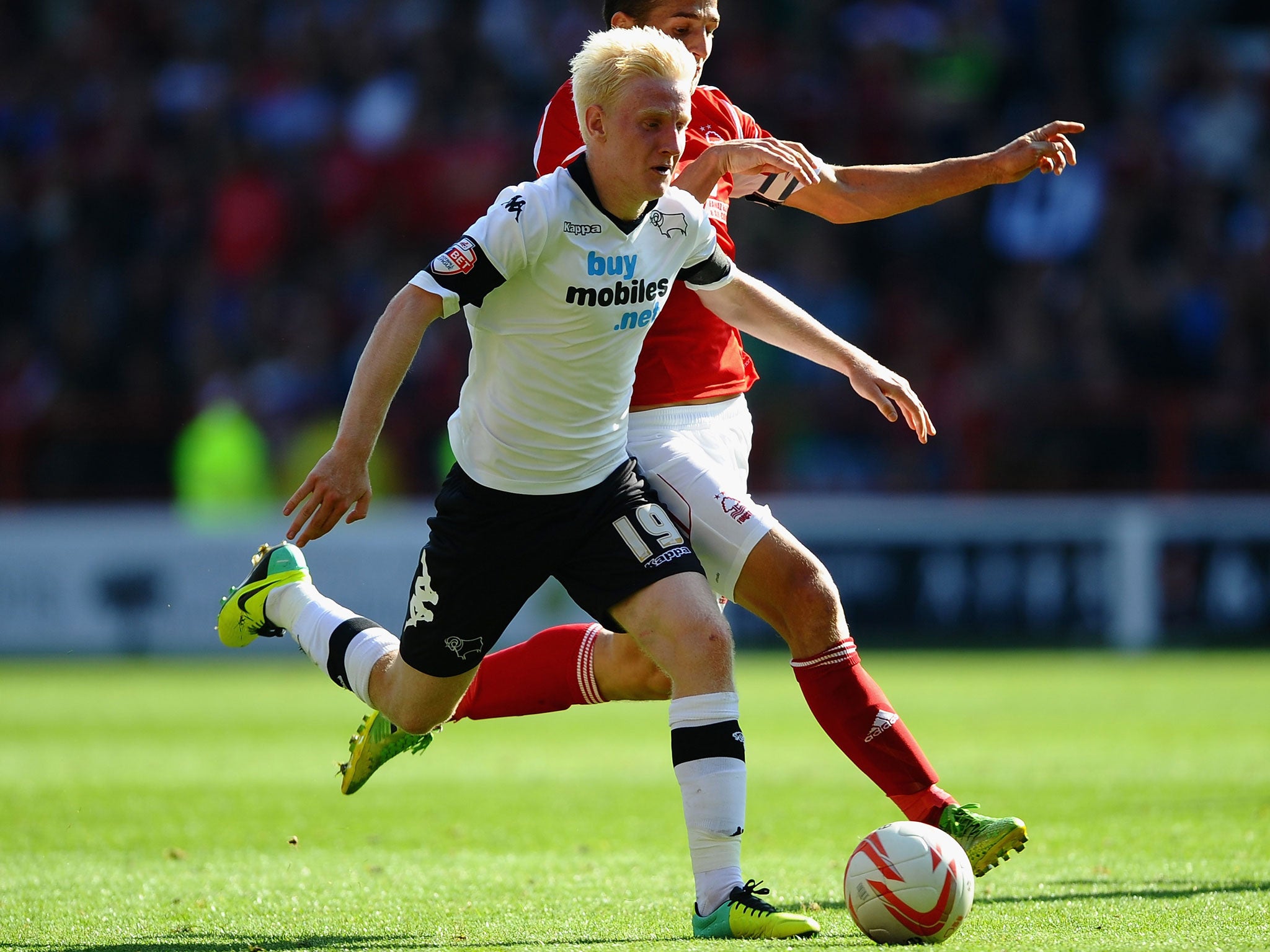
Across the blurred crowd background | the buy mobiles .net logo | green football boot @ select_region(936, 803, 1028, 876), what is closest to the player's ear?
the buy mobiles .net logo

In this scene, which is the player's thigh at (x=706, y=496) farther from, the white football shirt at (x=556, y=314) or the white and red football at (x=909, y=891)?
the white and red football at (x=909, y=891)

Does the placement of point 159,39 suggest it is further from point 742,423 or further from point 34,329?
point 742,423

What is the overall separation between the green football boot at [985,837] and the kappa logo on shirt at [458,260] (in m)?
1.96

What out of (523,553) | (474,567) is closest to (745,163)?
(523,553)

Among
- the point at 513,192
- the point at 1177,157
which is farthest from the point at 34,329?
the point at 513,192

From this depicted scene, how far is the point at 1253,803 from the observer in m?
7.12

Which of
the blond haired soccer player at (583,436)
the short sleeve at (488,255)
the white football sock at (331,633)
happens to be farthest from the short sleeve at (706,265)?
the white football sock at (331,633)

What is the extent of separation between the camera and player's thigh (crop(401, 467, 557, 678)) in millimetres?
4773

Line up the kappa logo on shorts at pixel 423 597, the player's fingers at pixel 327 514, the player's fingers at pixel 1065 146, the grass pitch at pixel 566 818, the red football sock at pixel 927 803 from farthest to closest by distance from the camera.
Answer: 1. the player's fingers at pixel 1065 146
2. the red football sock at pixel 927 803
3. the kappa logo on shorts at pixel 423 597
4. the grass pitch at pixel 566 818
5. the player's fingers at pixel 327 514

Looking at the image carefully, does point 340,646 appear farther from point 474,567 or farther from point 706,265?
point 706,265

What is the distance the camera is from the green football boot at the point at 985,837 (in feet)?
15.6

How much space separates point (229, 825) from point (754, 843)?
6.84ft

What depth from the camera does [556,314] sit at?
4.59 metres

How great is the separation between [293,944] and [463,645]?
2.96ft
